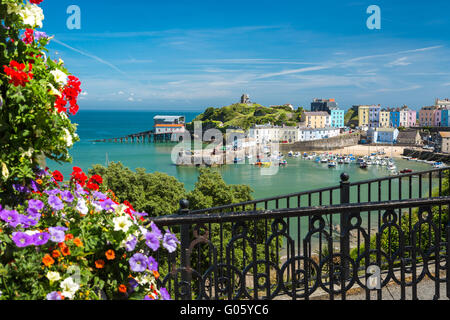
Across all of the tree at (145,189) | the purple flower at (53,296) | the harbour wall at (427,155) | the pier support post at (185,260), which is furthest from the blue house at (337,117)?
the purple flower at (53,296)

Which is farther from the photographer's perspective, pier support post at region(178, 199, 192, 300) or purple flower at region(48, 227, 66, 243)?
pier support post at region(178, 199, 192, 300)

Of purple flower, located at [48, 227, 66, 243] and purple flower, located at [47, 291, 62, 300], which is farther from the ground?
purple flower, located at [48, 227, 66, 243]

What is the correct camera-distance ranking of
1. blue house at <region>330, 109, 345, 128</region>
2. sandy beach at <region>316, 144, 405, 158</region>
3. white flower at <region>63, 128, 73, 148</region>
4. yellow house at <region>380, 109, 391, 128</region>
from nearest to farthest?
white flower at <region>63, 128, 73, 148</region>, sandy beach at <region>316, 144, 405, 158</region>, yellow house at <region>380, 109, 391, 128</region>, blue house at <region>330, 109, 345, 128</region>

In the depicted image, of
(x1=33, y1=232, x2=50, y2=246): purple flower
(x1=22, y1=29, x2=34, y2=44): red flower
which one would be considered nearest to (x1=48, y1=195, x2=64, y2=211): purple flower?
(x1=33, y1=232, x2=50, y2=246): purple flower

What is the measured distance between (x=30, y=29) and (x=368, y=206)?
244cm

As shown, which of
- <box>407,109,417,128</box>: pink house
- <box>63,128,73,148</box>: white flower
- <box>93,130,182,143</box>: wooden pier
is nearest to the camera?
<box>63,128,73,148</box>: white flower

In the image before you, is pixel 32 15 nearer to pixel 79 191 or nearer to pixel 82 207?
pixel 79 191

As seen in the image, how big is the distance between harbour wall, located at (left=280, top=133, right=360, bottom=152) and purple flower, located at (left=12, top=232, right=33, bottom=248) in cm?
9244

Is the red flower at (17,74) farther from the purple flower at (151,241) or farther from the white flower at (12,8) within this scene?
the purple flower at (151,241)

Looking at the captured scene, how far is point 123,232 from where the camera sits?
2139 millimetres

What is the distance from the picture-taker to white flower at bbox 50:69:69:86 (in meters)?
2.43

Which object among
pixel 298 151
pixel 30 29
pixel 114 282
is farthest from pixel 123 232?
pixel 298 151

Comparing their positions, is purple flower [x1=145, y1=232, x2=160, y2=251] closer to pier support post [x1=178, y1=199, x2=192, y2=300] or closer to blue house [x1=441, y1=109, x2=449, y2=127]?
pier support post [x1=178, y1=199, x2=192, y2=300]
